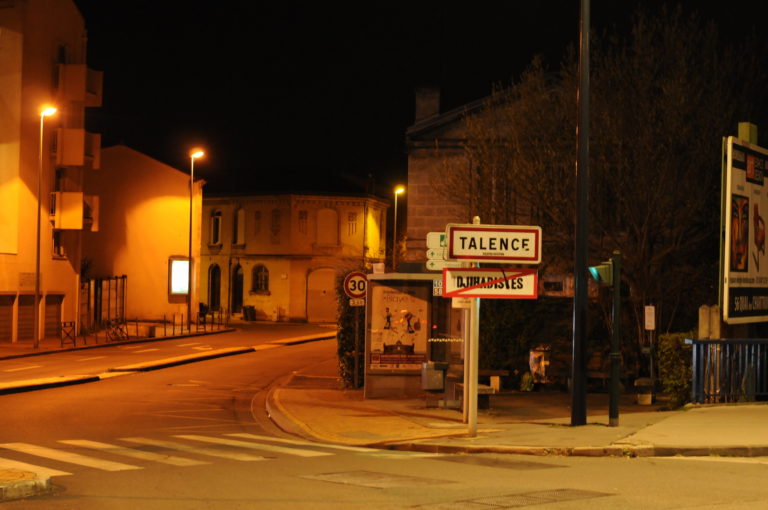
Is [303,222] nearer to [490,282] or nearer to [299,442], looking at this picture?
[299,442]

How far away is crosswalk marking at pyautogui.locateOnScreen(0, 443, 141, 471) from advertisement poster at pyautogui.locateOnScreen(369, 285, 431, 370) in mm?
8749

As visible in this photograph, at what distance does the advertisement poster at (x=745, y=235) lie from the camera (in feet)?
55.5

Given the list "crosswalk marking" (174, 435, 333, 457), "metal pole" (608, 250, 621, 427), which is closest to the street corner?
"crosswalk marking" (174, 435, 333, 457)

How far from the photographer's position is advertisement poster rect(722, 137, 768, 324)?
16.9 metres

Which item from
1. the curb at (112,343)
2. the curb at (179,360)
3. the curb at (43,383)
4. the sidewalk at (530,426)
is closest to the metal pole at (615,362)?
the sidewalk at (530,426)

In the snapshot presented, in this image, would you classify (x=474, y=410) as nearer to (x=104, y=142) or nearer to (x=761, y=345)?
(x=761, y=345)

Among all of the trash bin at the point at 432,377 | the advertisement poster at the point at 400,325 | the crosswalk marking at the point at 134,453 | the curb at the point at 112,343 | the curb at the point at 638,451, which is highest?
the advertisement poster at the point at 400,325

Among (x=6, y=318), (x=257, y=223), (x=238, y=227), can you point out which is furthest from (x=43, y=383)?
(x=238, y=227)

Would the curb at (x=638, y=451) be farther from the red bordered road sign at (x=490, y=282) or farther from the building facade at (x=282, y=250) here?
the building facade at (x=282, y=250)

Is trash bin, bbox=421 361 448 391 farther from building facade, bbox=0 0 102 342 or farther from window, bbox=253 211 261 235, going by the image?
window, bbox=253 211 261 235

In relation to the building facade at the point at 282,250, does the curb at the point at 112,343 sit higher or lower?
lower

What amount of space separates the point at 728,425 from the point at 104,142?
58245 mm

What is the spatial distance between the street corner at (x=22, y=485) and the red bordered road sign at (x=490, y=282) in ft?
20.1

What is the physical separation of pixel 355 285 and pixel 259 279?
48.9 m
